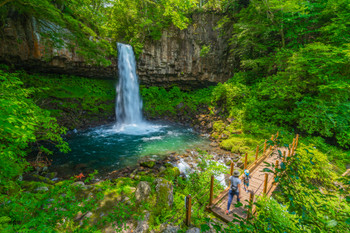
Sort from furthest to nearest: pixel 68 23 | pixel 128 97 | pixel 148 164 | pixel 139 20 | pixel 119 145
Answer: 1. pixel 128 97
2. pixel 139 20
3. pixel 119 145
4. pixel 68 23
5. pixel 148 164

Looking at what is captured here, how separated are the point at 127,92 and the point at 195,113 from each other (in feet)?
28.2

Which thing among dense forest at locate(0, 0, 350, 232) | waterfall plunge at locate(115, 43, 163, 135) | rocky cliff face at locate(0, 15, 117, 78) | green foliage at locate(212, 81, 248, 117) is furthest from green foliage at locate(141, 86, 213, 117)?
rocky cliff face at locate(0, 15, 117, 78)

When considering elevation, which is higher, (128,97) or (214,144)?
(128,97)

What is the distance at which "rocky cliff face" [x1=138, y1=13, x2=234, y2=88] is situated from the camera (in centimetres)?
1795

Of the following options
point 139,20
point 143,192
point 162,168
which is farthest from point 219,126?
point 139,20

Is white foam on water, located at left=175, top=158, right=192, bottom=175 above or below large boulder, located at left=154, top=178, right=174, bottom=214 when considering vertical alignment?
below

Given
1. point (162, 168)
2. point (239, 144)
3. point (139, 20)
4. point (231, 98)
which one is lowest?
point (162, 168)

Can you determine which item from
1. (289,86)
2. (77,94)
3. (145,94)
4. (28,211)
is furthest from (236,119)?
(77,94)

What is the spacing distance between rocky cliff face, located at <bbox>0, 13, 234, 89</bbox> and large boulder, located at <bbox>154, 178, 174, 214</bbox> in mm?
14068

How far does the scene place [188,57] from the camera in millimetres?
19484

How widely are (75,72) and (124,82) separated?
4.82 metres

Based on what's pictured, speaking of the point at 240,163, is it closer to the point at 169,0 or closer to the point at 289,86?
the point at 289,86

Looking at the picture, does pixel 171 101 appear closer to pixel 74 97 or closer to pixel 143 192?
pixel 74 97

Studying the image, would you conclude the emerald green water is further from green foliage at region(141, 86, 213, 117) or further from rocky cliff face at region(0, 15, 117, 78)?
rocky cliff face at region(0, 15, 117, 78)
